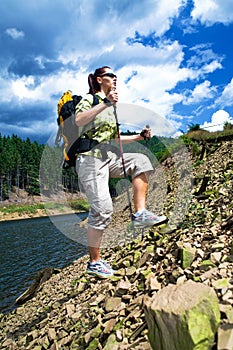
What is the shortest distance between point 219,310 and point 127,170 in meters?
2.62

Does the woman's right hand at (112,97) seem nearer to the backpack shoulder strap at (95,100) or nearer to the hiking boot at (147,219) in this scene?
the backpack shoulder strap at (95,100)

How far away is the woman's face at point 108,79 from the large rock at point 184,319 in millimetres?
3209

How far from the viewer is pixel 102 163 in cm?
481

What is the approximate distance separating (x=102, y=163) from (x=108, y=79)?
1292mm

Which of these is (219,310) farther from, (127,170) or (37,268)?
(37,268)

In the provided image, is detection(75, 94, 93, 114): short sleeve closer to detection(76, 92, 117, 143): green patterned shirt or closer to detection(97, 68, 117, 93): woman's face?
detection(76, 92, 117, 143): green patterned shirt

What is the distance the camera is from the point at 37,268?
700 inches

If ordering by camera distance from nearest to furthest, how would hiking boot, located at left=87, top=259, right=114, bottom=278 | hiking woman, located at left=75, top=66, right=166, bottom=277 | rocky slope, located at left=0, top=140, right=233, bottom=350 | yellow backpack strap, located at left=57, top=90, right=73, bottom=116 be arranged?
rocky slope, located at left=0, top=140, right=233, bottom=350 → hiking woman, located at left=75, top=66, right=166, bottom=277 → yellow backpack strap, located at left=57, top=90, right=73, bottom=116 → hiking boot, located at left=87, top=259, right=114, bottom=278

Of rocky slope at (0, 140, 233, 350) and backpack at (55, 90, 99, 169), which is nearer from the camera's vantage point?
rocky slope at (0, 140, 233, 350)

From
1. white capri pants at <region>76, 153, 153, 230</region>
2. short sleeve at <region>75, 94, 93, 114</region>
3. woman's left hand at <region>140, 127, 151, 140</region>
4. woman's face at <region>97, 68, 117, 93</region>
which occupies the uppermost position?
woman's face at <region>97, 68, 117, 93</region>

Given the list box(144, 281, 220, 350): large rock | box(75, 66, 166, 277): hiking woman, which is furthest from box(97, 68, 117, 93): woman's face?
box(144, 281, 220, 350): large rock

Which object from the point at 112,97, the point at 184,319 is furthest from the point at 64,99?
the point at 184,319

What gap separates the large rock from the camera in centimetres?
260

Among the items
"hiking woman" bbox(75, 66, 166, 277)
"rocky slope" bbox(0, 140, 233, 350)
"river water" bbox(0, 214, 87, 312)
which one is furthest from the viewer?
"river water" bbox(0, 214, 87, 312)
